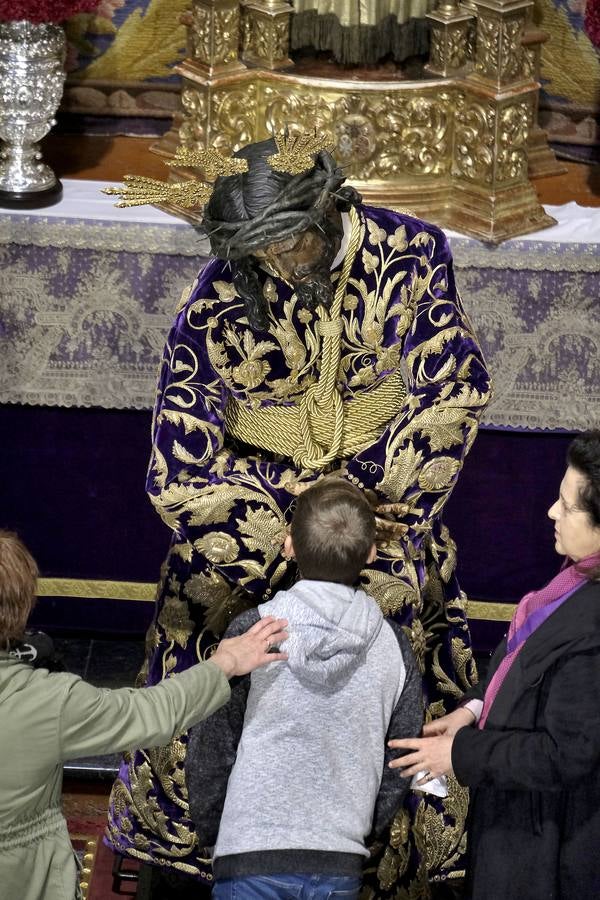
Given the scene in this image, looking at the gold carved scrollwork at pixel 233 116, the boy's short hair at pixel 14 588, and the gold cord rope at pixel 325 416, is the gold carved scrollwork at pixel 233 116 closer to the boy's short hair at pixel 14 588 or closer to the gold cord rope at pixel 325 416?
the gold cord rope at pixel 325 416

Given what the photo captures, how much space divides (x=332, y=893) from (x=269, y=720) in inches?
15.2

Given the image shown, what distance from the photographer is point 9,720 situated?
3344mm

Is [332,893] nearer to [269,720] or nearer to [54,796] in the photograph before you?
[269,720]

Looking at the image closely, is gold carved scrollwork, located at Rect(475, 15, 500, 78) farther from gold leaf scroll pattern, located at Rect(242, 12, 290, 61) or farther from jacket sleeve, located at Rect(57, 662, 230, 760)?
jacket sleeve, located at Rect(57, 662, 230, 760)

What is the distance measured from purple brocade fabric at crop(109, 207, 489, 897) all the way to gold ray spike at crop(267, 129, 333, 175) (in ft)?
0.96

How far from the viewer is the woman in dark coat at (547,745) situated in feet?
11.4

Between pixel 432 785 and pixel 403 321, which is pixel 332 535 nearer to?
pixel 432 785

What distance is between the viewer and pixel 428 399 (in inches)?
166

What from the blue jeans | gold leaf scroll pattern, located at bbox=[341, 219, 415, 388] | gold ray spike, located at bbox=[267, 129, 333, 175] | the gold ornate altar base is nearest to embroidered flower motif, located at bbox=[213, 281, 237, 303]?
gold leaf scroll pattern, located at bbox=[341, 219, 415, 388]

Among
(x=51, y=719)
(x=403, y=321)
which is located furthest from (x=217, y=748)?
(x=403, y=321)

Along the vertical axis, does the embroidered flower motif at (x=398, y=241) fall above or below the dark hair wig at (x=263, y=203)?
below

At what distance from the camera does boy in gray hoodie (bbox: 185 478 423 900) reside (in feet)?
11.6

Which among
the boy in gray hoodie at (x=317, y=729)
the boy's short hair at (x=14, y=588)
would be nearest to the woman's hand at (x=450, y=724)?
the boy in gray hoodie at (x=317, y=729)

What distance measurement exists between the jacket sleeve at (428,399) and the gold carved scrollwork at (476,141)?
5.18ft
